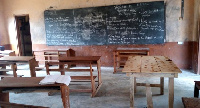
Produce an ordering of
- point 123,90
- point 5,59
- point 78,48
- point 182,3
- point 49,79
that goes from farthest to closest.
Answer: point 78,48 → point 182,3 → point 5,59 → point 123,90 → point 49,79

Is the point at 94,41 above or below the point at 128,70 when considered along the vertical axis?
above

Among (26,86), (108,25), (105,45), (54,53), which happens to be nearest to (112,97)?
(26,86)

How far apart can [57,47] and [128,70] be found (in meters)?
4.36

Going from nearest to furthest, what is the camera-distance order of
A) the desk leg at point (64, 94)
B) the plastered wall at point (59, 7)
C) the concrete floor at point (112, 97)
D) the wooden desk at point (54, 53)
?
the desk leg at point (64, 94) < the concrete floor at point (112, 97) < the plastered wall at point (59, 7) < the wooden desk at point (54, 53)

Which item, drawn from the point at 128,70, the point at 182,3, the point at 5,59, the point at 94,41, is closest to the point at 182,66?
the point at 182,3

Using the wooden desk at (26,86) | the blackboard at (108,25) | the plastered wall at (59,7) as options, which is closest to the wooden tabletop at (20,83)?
the wooden desk at (26,86)

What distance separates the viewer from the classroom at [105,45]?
3346 millimetres

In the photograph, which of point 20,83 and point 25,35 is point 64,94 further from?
point 25,35

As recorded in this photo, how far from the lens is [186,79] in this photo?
415 cm

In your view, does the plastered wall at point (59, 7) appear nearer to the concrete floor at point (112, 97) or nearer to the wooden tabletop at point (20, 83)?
the concrete floor at point (112, 97)

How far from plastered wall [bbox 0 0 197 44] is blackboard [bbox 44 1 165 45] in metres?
0.18

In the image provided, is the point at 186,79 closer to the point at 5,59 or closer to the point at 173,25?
the point at 173,25

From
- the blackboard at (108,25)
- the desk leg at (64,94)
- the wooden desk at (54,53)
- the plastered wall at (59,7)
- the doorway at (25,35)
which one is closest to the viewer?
the desk leg at (64,94)

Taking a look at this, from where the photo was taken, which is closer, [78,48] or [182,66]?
[182,66]
